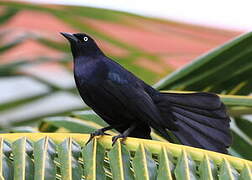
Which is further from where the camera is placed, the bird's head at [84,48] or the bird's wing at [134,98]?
the bird's head at [84,48]

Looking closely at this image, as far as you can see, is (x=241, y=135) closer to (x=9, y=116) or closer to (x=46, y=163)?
(x=46, y=163)

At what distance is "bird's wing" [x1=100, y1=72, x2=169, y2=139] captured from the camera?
152cm

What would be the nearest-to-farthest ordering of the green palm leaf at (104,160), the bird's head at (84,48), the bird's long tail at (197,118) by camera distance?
the green palm leaf at (104,160) → the bird's long tail at (197,118) → the bird's head at (84,48)

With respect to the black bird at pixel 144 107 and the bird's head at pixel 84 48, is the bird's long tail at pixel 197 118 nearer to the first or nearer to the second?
the black bird at pixel 144 107

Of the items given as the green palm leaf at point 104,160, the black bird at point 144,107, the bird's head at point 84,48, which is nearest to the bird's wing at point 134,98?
the black bird at point 144,107

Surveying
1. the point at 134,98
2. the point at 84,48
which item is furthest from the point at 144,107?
the point at 84,48

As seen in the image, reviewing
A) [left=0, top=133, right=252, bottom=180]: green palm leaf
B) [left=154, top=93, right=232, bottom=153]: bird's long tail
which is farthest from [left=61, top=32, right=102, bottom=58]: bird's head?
[left=0, top=133, right=252, bottom=180]: green palm leaf

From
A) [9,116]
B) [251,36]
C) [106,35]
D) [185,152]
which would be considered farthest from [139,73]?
[185,152]

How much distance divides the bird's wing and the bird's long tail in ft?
0.10

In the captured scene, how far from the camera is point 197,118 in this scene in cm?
155

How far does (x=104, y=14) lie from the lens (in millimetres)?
2291

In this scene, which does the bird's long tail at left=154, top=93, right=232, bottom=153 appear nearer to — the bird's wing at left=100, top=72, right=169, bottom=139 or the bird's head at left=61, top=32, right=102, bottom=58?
the bird's wing at left=100, top=72, right=169, bottom=139

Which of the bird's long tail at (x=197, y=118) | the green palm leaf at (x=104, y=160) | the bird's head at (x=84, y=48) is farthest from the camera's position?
the bird's head at (x=84, y=48)

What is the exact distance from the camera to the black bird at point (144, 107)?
4.95 feet
